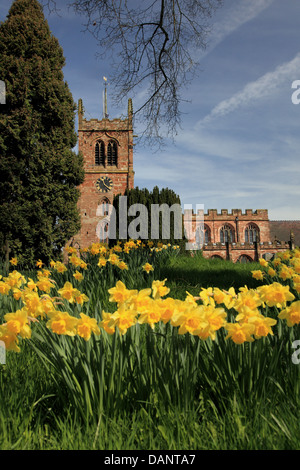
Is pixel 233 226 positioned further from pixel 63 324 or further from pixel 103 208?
pixel 63 324

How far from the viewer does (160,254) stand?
6.71 metres

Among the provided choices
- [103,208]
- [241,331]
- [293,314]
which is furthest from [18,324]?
[103,208]

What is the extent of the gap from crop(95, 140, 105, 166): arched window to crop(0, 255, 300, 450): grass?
28.6 m

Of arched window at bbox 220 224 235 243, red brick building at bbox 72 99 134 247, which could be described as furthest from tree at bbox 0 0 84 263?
arched window at bbox 220 224 235 243

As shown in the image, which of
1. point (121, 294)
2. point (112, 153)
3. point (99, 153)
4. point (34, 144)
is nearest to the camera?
point (121, 294)

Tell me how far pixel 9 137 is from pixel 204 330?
12943 millimetres

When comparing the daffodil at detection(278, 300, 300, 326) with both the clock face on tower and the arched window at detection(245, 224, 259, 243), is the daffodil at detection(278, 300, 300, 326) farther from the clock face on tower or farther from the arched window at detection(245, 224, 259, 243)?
the arched window at detection(245, 224, 259, 243)

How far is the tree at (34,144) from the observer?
1223 centimetres

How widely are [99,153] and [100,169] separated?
5.70ft

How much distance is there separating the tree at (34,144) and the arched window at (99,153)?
15330mm

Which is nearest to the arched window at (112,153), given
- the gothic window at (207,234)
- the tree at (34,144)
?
the tree at (34,144)

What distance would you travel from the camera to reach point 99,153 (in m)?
29.5

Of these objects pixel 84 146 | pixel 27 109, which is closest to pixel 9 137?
pixel 27 109

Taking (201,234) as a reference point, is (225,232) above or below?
above
